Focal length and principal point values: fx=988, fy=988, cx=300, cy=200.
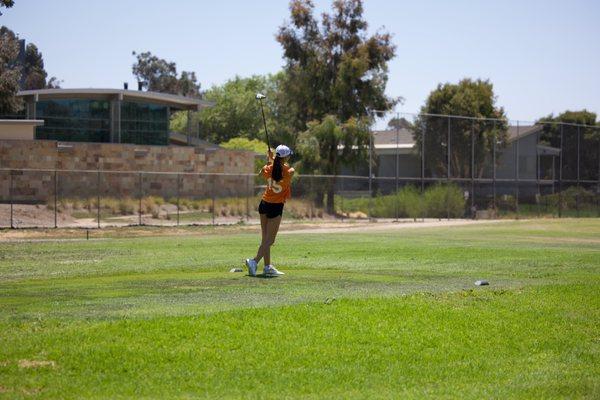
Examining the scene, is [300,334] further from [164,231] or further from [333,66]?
[333,66]

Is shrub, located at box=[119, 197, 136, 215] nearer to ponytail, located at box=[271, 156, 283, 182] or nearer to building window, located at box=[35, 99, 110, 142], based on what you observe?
building window, located at box=[35, 99, 110, 142]

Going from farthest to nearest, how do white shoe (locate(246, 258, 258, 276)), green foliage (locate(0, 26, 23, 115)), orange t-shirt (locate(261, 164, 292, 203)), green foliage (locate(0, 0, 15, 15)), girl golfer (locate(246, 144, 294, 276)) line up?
1. green foliage (locate(0, 26, 23, 115))
2. green foliage (locate(0, 0, 15, 15))
3. orange t-shirt (locate(261, 164, 292, 203))
4. girl golfer (locate(246, 144, 294, 276))
5. white shoe (locate(246, 258, 258, 276))

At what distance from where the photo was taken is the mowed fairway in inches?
388

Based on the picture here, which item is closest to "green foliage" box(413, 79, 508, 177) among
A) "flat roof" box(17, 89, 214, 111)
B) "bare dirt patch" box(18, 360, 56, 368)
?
"flat roof" box(17, 89, 214, 111)

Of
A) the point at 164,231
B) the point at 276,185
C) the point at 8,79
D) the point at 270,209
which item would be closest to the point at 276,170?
the point at 276,185

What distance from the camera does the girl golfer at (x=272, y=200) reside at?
57.0 ft

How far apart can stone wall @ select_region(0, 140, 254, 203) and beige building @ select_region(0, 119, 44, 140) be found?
1781 mm

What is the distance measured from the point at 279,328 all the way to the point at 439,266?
10141 mm

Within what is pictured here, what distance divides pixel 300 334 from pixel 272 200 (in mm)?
6185

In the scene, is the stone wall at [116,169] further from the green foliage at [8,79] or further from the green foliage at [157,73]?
the green foliage at [157,73]

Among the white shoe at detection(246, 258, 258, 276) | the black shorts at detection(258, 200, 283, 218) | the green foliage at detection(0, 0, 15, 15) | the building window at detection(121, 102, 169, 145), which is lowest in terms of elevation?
the white shoe at detection(246, 258, 258, 276)

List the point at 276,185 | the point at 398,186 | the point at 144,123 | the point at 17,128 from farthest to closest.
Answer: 1. the point at 144,123
2. the point at 398,186
3. the point at 17,128
4. the point at 276,185

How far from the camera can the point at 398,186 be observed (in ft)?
185

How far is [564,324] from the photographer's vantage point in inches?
525
